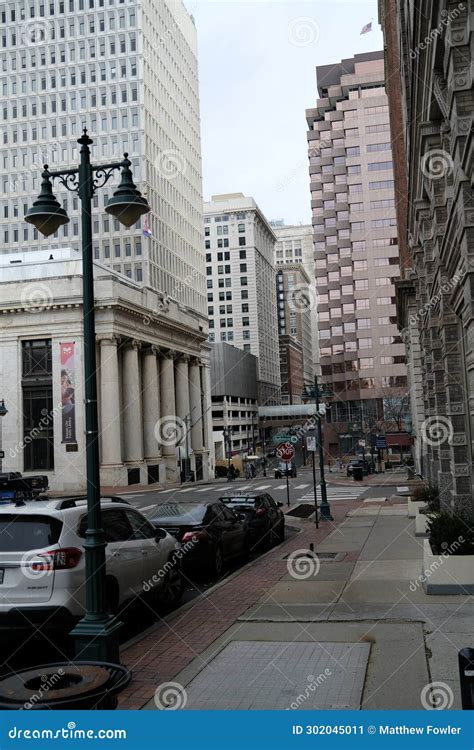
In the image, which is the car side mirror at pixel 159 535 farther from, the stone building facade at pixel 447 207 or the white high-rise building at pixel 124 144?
the white high-rise building at pixel 124 144

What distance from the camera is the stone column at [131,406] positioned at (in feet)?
199

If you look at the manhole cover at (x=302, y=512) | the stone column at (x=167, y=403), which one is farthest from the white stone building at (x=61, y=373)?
the manhole cover at (x=302, y=512)

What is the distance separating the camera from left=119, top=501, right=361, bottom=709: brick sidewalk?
6.92 metres

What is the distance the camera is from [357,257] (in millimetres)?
99312

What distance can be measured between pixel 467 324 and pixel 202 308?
319ft

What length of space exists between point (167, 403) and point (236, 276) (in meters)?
75.7

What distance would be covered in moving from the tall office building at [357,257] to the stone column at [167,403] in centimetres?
3211

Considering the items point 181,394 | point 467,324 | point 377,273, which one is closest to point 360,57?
point 377,273

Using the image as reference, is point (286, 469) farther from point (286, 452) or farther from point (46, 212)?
point (46, 212)

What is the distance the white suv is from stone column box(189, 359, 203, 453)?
6930cm

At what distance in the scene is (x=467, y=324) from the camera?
9344 mm

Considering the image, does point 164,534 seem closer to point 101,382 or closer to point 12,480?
point 12,480

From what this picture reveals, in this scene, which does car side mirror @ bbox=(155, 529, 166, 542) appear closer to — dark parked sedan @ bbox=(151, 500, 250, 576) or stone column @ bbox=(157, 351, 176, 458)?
dark parked sedan @ bbox=(151, 500, 250, 576)

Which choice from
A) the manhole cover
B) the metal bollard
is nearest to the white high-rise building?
the manhole cover
